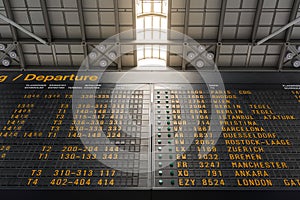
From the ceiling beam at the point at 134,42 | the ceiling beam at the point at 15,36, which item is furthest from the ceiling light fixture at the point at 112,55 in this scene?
the ceiling beam at the point at 15,36

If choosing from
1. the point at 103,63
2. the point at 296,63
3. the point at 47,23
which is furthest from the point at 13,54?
the point at 296,63

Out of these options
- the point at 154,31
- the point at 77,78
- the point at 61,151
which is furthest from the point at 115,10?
the point at 61,151

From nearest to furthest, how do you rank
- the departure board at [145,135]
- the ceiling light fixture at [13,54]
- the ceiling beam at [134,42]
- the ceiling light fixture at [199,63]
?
the departure board at [145,135] < the ceiling beam at [134,42] < the ceiling light fixture at [13,54] < the ceiling light fixture at [199,63]

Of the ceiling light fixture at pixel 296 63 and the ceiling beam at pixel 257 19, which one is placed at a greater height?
the ceiling beam at pixel 257 19

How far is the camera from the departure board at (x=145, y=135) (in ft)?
16.5

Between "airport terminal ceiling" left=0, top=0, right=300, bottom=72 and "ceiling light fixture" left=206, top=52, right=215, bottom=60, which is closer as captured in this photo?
"airport terminal ceiling" left=0, top=0, right=300, bottom=72

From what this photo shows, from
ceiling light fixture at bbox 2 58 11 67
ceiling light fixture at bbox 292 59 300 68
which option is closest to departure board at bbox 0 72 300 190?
ceiling light fixture at bbox 2 58 11 67

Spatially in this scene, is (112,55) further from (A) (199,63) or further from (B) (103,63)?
(A) (199,63)

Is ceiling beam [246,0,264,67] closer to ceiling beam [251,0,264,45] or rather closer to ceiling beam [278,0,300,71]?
ceiling beam [251,0,264,45]

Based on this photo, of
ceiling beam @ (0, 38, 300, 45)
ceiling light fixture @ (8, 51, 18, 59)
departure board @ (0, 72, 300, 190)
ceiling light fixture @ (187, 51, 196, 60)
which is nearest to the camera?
departure board @ (0, 72, 300, 190)

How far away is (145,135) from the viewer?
5914mm

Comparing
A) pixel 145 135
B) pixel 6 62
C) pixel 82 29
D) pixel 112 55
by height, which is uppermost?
pixel 82 29

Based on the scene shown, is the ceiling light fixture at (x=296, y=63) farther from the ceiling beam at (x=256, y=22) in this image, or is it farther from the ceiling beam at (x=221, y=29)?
the ceiling beam at (x=221, y=29)

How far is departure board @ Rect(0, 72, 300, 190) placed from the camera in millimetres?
5039
